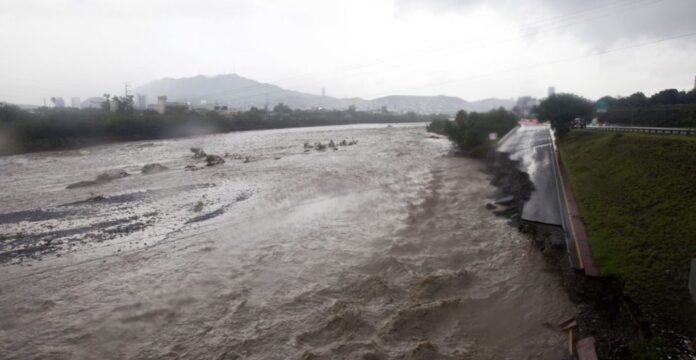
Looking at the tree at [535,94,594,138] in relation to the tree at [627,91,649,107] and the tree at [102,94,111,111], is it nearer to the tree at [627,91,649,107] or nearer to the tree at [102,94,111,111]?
the tree at [627,91,649,107]

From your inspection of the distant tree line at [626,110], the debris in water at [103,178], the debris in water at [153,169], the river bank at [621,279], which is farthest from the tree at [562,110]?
the debris in water at [103,178]

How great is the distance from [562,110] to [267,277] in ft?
98.2

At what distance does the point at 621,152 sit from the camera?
17.2 m

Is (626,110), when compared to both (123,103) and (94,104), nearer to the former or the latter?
(123,103)

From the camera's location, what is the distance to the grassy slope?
7.39 m

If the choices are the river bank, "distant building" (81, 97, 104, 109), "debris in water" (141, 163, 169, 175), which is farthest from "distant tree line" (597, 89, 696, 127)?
"distant building" (81, 97, 104, 109)

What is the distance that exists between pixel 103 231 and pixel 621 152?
20.9 m

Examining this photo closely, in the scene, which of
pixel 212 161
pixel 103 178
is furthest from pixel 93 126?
pixel 103 178

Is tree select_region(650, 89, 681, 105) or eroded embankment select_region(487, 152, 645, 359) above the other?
tree select_region(650, 89, 681, 105)

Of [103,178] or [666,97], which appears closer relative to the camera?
[103,178]

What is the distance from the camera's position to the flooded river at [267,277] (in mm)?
7637

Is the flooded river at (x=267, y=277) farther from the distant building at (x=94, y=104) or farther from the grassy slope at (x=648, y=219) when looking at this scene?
the distant building at (x=94, y=104)

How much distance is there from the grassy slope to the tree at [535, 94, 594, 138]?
14324mm

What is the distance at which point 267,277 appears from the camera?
1051 cm
